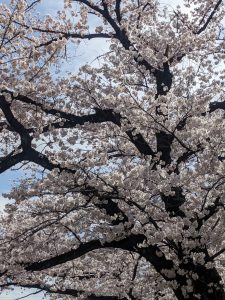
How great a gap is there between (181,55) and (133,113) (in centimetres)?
404

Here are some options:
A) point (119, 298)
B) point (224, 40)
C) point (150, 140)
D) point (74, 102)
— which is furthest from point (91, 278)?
point (224, 40)

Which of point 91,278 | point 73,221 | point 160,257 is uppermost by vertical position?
point 91,278

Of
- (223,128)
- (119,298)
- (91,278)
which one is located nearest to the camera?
(223,128)

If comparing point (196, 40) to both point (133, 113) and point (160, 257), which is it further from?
point (160, 257)

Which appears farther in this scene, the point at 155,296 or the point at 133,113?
the point at 155,296

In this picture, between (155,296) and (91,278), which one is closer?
(155,296)

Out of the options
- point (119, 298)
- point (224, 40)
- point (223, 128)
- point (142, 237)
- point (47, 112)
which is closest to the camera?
point (223, 128)

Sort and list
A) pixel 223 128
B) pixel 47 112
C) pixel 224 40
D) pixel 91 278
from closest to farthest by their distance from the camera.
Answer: pixel 223 128, pixel 47 112, pixel 224 40, pixel 91 278

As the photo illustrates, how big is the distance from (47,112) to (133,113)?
243 centimetres

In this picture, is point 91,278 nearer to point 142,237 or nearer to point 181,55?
point 142,237

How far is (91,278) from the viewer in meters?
14.2

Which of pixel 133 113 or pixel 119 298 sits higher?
pixel 133 113

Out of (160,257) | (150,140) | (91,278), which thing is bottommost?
(160,257)

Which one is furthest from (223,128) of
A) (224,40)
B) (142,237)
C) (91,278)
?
(91,278)
